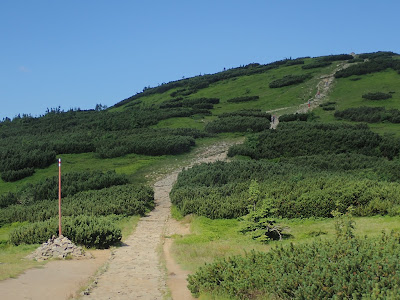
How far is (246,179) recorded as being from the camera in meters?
28.1

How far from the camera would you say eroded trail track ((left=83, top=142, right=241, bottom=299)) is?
35.7ft

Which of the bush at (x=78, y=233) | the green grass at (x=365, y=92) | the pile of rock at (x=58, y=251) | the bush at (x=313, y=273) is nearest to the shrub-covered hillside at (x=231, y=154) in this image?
the bush at (x=78, y=233)

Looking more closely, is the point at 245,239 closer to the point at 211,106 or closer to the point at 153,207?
the point at 153,207

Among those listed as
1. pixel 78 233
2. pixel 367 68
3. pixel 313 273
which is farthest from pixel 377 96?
pixel 313 273

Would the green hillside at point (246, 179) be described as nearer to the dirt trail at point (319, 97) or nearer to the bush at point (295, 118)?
the bush at point (295, 118)

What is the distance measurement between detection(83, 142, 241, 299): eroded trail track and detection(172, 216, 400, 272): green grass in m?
0.71

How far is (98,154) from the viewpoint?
4219cm

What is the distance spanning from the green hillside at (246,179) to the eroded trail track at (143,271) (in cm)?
74

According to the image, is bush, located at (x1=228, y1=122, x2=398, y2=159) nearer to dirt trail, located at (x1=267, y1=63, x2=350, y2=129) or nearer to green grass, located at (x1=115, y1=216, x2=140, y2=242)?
dirt trail, located at (x1=267, y1=63, x2=350, y2=129)

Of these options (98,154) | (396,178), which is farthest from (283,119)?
(396,178)

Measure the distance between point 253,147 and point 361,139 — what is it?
8.76 metres

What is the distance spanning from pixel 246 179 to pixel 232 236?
10568 millimetres

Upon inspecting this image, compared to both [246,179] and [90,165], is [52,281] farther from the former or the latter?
[90,165]

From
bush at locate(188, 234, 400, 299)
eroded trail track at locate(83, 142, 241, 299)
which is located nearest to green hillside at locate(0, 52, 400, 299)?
bush at locate(188, 234, 400, 299)
